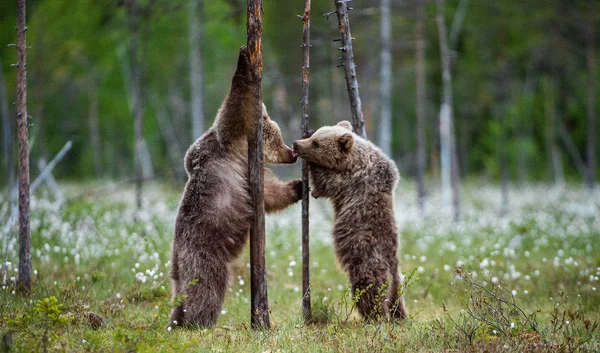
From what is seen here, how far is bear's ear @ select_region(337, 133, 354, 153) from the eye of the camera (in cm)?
659

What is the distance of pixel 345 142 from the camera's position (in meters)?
6.65

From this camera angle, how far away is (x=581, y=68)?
1111 inches

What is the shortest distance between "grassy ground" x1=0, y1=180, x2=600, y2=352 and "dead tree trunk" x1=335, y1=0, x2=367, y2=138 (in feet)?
7.49

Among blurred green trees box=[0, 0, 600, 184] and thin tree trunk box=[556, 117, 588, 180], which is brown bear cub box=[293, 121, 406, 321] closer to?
blurred green trees box=[0, 0, 600, 184]

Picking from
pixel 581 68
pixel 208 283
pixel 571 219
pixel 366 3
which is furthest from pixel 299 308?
pixel 581 68

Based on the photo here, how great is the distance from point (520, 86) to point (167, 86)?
20.5 meters

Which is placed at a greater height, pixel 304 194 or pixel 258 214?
pixel 304 194

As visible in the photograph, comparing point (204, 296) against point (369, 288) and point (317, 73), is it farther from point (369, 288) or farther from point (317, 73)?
point (317, 73)

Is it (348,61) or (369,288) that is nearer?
(369,288)

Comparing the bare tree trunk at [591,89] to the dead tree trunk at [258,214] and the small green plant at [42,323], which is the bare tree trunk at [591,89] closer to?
the dead tree trunk at [258,214]

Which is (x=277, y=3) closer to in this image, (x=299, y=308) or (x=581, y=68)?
(x=581, y=68)

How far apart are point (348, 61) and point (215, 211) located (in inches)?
111

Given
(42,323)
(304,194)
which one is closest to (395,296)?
(304,194)

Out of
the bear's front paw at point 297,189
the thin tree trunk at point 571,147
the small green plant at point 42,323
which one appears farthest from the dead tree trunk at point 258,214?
the thin tree trunk at point 571,147
